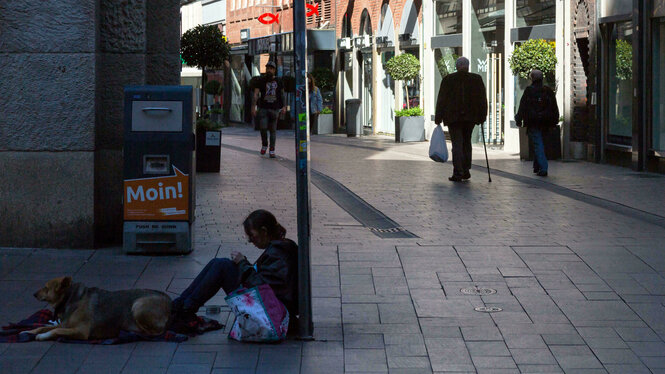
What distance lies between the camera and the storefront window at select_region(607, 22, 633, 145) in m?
19.2

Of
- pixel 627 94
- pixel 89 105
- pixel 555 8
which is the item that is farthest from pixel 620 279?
pixel 555 8

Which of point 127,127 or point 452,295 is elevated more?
point 127,127

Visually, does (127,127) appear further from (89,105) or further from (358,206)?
(358,206)

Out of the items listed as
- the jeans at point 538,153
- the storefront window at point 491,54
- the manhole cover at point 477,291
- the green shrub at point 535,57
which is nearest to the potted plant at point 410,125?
the storefront window at point 491,54

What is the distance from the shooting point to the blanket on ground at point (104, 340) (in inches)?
247

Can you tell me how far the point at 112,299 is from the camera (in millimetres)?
6328

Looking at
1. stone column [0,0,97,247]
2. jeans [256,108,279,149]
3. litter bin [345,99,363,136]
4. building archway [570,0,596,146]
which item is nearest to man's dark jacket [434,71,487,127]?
building archway [570,0,596,146]

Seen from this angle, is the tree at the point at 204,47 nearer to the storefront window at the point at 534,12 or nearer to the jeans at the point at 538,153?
the storefront window at the point at 534,12

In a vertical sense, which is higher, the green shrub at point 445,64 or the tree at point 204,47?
the tree at point 204,47

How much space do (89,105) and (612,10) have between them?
41.6 feet

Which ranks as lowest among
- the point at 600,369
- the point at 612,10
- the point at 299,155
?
the point at 600,369

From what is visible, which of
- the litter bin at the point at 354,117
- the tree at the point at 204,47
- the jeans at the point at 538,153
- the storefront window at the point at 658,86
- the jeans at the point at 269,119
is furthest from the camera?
the tree at the point at 204,47

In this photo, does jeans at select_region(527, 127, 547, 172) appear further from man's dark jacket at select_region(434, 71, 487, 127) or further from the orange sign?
the orange sign

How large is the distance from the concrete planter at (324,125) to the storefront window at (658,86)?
18636 mm
